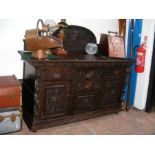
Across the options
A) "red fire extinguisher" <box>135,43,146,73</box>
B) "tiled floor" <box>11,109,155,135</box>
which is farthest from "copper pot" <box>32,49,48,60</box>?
"red fire extinguisher" <box>135,43,146,73</box>

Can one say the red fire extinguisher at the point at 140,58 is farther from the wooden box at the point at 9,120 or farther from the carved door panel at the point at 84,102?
the wooden box at the point at 9,120

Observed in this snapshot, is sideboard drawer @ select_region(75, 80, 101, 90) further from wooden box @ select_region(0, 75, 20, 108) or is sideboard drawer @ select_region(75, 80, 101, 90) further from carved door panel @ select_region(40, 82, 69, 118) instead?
wooden box @ select_region(0, 75, 20, 108)

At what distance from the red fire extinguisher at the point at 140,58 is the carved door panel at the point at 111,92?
0.40 meters

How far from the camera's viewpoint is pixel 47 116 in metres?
2.61

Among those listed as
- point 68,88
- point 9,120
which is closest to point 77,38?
point 68,88

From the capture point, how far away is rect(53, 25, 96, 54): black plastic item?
3.03m

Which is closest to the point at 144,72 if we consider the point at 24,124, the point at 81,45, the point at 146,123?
the point at 146,123

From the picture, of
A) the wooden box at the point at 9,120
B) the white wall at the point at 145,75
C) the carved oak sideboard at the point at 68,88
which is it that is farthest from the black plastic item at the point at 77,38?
the wooden box at the point at 9,120

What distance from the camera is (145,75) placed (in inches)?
133

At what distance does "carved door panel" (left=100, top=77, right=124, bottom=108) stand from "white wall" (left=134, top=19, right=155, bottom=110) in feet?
1.54

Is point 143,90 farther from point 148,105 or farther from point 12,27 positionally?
point 12,27

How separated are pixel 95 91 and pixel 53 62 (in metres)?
0.80

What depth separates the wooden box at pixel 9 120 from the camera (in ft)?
7.89

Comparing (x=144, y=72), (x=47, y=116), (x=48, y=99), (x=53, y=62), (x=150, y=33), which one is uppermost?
(x=150, y=33)
